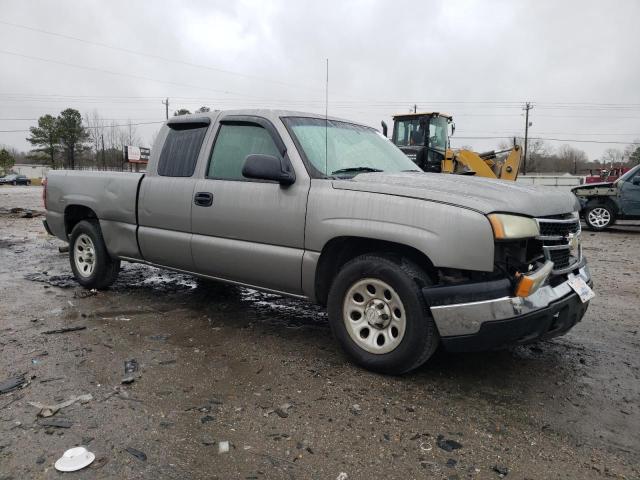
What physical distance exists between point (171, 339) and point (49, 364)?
35.7 inches

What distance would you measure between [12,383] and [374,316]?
2.43m

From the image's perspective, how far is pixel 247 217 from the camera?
393 cm

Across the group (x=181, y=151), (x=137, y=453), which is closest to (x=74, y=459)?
(x=137, y=453)

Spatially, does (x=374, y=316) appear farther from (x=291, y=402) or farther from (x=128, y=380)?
(x=128, y=380)

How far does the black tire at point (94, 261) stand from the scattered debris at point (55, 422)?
9.51ft

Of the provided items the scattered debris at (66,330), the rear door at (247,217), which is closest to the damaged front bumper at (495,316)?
the rear door at (247,217)

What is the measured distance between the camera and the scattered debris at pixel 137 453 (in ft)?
7.88

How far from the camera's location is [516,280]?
9.66 ft

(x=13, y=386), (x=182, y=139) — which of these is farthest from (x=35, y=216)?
(x=13, y=386)

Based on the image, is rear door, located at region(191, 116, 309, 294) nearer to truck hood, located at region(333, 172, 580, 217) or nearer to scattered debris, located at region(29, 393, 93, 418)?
truck hood, located at region(333, 172, 580, 217)

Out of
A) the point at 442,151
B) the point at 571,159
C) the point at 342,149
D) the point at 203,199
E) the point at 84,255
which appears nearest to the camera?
the point at 342,149

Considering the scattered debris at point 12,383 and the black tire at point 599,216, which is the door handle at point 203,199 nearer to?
the scattered debris at point 12,383

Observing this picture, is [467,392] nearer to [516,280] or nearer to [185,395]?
[516,280]

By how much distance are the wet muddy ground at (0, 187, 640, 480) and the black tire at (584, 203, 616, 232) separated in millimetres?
9165
